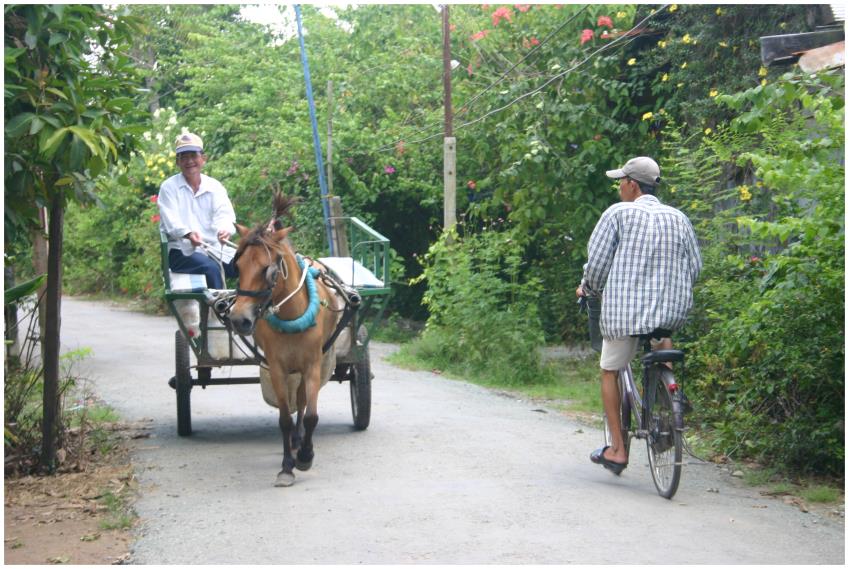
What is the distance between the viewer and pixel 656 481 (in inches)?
278

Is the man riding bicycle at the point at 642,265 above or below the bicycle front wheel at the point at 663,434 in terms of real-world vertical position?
above

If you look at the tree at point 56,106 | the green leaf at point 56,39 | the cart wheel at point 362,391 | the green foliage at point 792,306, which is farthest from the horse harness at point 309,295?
the green foliage at point 792,306

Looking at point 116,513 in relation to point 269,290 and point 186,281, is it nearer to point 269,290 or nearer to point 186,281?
point 269,290

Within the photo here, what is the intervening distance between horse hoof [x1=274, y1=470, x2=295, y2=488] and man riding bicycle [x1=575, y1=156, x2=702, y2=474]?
7.36ft

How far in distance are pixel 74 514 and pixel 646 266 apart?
3.82 metres

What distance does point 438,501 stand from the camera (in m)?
6.84

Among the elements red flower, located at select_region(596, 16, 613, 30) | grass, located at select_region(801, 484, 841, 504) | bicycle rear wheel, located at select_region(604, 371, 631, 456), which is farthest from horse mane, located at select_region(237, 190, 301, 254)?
red flower, located at select_region(596, 16, 613, 30)

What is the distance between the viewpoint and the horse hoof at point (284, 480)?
24.4 ft

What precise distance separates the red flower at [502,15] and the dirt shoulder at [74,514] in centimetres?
922

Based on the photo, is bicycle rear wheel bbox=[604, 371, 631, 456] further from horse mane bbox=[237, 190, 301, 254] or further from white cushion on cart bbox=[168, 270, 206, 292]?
white cushion on cart bbox=[168, 270, 206, 292]

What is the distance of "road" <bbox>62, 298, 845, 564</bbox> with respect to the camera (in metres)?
5.78

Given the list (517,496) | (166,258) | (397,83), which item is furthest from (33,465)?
(397,83)

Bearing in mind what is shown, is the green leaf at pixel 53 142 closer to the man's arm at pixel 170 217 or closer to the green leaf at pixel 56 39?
the green leaf at pixel 56 39

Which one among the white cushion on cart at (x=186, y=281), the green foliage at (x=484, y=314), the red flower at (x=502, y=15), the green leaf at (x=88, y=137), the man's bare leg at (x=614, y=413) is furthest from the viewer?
the red flower at (x=502, y=15)
